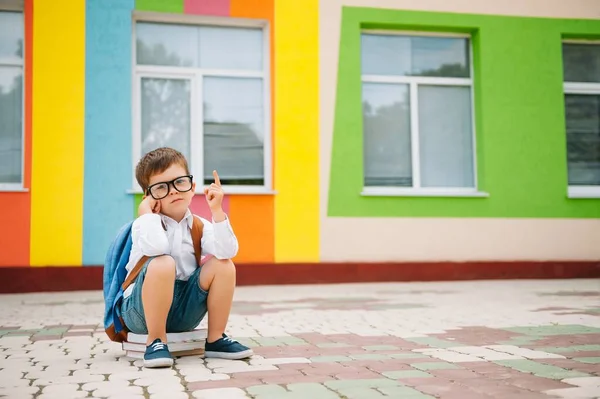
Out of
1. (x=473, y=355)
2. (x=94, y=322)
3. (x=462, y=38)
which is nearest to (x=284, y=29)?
(x=462, y=38)

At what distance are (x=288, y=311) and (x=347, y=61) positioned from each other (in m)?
4.53

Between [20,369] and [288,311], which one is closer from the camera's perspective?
[20,369]

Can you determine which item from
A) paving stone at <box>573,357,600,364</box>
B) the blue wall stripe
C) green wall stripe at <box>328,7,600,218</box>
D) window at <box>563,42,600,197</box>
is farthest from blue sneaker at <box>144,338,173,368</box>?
window at <box>563,42,600,197</box>

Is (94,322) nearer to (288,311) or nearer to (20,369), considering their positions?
(288,311)

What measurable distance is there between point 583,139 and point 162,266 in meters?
8.89

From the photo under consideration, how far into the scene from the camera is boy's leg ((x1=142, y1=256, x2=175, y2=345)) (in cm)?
324

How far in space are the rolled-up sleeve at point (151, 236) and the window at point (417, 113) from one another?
6.63 meters

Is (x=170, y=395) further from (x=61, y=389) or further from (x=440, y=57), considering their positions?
(x=440, y=57)

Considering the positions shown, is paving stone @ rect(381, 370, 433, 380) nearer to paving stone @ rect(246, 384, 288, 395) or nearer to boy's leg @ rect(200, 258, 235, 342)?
paving stone @ rect(246, 384, 288, 395)

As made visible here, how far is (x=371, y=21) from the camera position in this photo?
9.59 m

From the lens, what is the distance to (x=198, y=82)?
30.9 ft

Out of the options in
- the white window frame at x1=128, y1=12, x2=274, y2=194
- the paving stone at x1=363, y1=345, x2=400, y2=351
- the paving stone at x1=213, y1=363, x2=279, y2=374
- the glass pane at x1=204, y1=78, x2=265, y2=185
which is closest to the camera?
the paving stone at x1=213, y1=363, x2=279, y2=374

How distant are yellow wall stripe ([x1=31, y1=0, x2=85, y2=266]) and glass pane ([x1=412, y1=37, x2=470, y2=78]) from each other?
4.74 metres

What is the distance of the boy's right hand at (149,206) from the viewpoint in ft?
11.2
